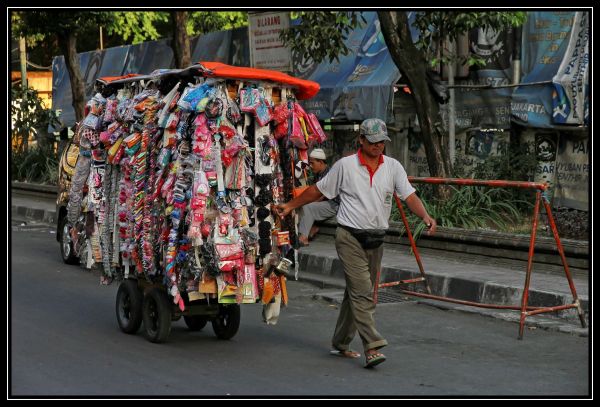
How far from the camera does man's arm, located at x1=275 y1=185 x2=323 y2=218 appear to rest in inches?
307

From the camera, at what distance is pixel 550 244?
37.7ft

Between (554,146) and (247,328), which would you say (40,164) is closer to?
(554,146)

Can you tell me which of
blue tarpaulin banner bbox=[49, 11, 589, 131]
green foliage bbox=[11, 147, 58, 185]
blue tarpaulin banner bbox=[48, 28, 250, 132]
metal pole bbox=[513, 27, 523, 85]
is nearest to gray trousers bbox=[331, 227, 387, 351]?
blue tarpaulin banner bbox=[49, 11, 589, 131]

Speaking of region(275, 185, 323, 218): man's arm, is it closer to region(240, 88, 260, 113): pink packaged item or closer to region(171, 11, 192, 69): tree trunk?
region(240, 88, 260, 113): pink packaged item

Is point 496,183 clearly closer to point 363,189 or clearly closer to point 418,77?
point 363,189

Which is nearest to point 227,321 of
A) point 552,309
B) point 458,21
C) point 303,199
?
point 303,199

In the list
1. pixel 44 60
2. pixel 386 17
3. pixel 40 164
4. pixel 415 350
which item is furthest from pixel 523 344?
pixel 44 60

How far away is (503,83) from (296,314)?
8.59m

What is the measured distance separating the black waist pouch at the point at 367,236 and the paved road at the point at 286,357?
2.96ft

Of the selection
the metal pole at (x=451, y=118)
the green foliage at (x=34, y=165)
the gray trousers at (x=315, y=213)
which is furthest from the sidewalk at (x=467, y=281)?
the green foliage at (x=34, y=165)

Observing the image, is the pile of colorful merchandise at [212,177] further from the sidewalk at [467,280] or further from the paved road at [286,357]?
the sidewalk at [467,280]

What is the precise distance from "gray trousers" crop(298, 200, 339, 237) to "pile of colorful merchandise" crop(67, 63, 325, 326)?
4.06 metres

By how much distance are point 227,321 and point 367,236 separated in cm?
166

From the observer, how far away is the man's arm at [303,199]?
780 centimetres
